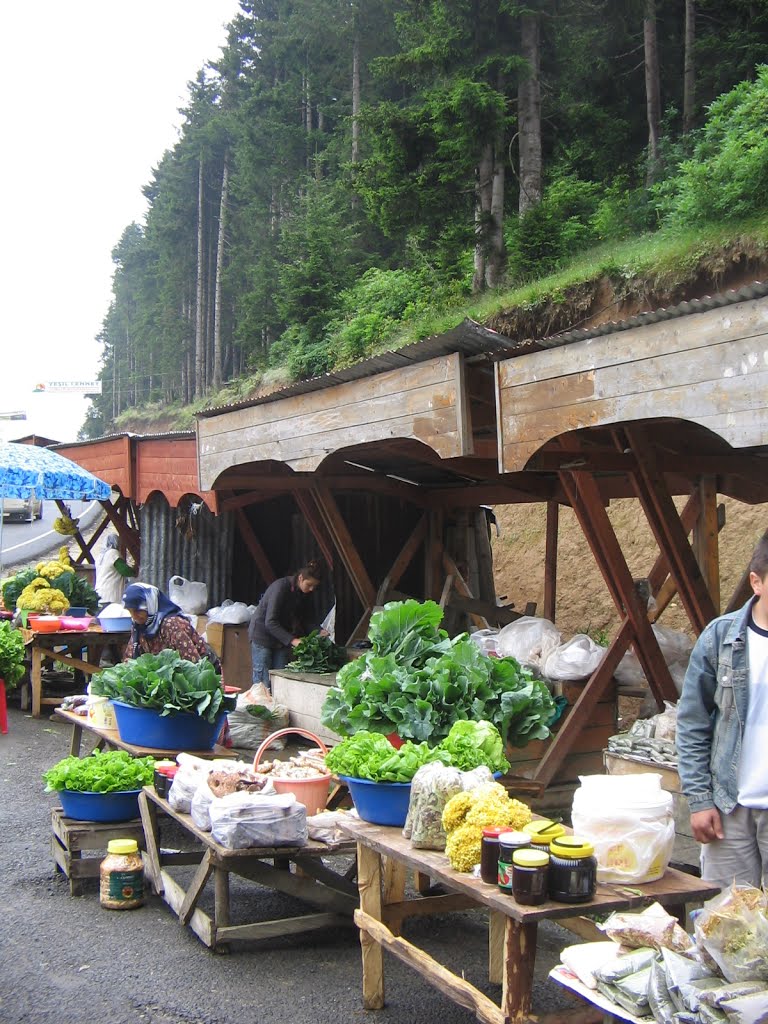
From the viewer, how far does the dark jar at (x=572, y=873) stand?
2.99 metres

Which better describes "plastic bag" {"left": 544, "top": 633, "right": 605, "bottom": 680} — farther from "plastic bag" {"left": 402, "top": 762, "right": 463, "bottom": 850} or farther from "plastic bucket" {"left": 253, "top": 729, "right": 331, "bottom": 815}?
"plastic bag" {"left": 402, "top": 762, "right": 463, "bottom": 850}

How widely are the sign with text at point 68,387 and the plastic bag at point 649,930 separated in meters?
61.0

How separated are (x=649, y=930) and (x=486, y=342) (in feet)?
13.2

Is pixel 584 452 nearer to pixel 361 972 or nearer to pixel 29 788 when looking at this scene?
pixel 361 972

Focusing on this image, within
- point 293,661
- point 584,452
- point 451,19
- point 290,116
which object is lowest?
point 293,661

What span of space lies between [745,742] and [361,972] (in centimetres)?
221

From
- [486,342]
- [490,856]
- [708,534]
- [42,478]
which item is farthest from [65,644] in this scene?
[490,856]

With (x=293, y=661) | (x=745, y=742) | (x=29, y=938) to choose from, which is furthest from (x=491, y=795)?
(x=293, y=661)

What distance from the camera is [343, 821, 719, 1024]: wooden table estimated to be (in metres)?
3.03

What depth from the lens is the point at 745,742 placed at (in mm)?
3500

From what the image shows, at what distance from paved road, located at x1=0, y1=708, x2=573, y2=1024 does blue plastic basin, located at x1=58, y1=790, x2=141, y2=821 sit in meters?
0.42

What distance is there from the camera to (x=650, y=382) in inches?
194

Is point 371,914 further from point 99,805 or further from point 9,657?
point 9,657

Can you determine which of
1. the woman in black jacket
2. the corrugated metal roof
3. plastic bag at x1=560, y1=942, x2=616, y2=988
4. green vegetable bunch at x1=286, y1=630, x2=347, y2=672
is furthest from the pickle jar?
the woman in black jacket
